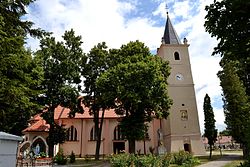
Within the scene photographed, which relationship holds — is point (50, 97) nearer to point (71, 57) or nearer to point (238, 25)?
point (71, 57)

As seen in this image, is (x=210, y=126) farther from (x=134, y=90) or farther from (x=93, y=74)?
(x=93, y=74)

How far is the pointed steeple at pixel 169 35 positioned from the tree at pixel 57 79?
16.5 metres

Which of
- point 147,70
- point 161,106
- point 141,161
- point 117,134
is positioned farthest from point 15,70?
point 117,134

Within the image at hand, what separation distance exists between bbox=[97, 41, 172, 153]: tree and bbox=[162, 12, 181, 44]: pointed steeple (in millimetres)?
11326

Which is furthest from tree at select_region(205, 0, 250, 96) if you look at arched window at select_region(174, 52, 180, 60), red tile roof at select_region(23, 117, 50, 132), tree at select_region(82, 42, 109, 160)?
red tile roof at select_region(23, 117, 50, 132)

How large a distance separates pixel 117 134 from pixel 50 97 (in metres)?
14.7

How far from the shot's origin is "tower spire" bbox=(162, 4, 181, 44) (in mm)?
43719

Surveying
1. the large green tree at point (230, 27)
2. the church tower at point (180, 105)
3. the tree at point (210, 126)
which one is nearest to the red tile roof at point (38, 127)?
the church tower at point (180, 105)

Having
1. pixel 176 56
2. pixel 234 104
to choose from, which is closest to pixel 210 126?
pixel 234 104

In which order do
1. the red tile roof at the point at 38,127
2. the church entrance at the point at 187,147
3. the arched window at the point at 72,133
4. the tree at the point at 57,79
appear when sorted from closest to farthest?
the tree at the point at 57,79, the church entrance at the point at 187,147, the red tile roof at the point at 38,127, the arched window at the point at 72,133

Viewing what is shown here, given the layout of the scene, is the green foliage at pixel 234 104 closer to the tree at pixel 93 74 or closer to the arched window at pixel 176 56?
the arched window at pixel 176 56

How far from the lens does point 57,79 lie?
113ft

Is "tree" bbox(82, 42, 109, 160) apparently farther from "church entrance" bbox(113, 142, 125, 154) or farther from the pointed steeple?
the pointed steeple

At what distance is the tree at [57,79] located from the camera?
3400cm
